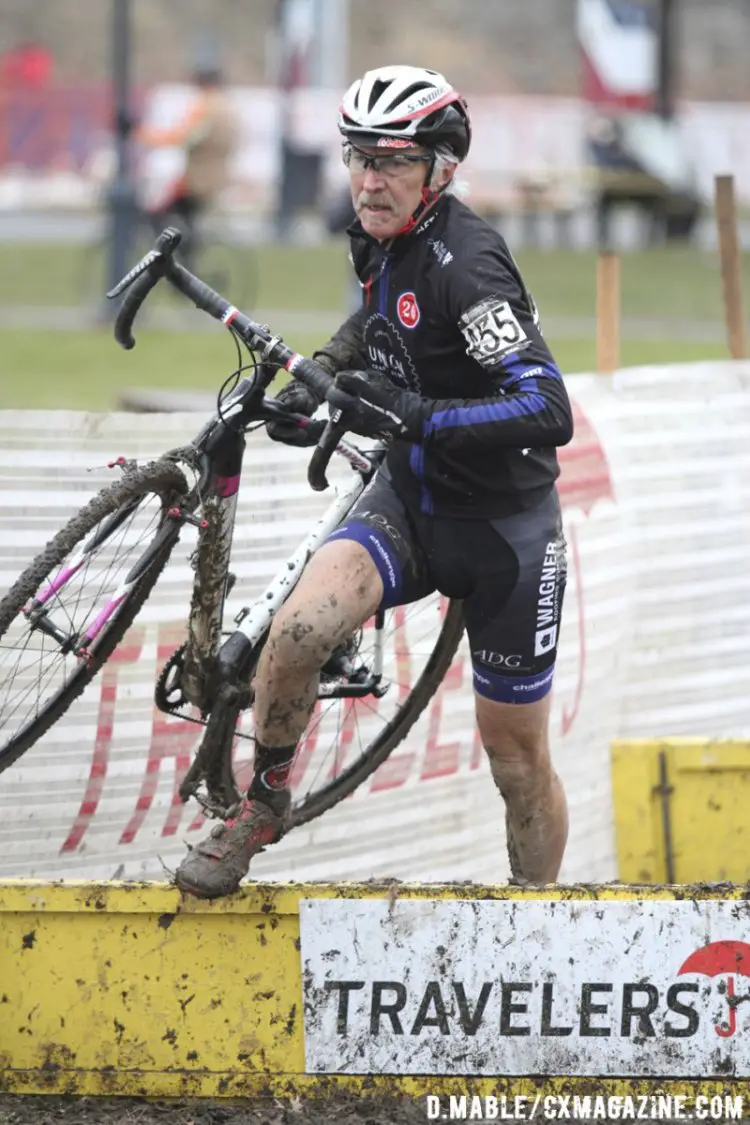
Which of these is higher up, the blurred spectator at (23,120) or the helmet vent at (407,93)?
the blurred spectator at (23,120)

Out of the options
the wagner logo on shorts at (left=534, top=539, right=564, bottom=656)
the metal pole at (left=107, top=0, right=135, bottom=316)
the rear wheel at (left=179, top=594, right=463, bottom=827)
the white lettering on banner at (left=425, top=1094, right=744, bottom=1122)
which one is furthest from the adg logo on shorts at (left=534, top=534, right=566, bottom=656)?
the metal pole at (left=107, top=0, right=135, bottom=316)

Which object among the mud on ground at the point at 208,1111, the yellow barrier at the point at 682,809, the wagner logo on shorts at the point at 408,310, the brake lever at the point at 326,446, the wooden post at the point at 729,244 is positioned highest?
the wooden post at the point at 729,244

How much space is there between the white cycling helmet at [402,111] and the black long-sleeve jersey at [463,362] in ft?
0.59

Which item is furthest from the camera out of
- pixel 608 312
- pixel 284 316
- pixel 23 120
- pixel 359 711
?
pixel 23 120

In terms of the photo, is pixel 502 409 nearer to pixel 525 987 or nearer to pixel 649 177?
pixel 525 987

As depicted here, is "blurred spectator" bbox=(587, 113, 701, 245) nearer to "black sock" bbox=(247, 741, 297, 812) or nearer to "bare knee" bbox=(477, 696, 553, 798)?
"bare knee" bbox=(477, 696, 553, 798)

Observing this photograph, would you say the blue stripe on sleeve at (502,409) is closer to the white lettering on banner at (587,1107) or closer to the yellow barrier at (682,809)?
the white lettering on banner at (587,1107)

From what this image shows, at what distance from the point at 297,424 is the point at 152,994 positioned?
5.21ft

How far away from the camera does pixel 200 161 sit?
749 inches

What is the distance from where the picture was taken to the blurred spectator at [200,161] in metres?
19.0

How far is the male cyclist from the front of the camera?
→ 4547 mm

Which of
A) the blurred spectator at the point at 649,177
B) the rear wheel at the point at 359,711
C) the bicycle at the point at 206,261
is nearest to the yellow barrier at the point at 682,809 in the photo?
the rear wheel at the point at 359,711

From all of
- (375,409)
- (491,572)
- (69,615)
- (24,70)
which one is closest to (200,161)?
(69,615)

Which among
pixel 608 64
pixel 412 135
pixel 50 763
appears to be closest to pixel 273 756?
pixel 50 763
